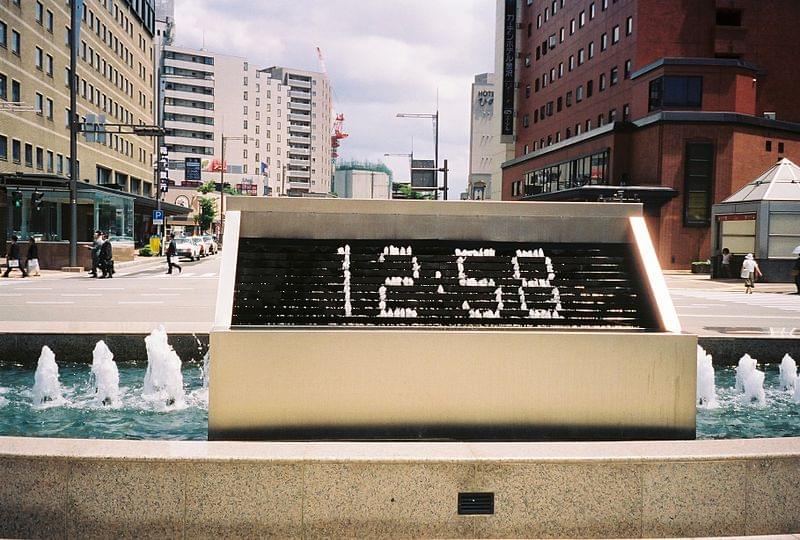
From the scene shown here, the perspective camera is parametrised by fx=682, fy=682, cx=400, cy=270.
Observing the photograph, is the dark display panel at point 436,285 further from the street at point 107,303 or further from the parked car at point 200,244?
the parked car at point 200,244

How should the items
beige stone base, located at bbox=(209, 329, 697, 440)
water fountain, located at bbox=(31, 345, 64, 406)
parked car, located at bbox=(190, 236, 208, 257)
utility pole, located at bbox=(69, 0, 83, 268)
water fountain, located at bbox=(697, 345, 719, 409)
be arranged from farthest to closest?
parked car, located at bbox=(190, 236, 208, 257) → utility pole, located at bbox=(69, 0, 83, 268) → water fountain, located at bbox=(697, 345, 719, 409) → water fountain, located at bbox=(31, 345, 64, 406) → beige stone base, located at bbox=(209, 329, 697, 440)

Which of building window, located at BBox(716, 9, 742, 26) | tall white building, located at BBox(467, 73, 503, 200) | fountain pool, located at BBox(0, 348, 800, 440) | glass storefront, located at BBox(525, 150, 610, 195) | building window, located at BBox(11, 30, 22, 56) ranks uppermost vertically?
tall white building, located at BBox(467, 73, 503, 200)

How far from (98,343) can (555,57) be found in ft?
214

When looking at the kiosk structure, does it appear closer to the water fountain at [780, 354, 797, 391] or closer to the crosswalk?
the water fountain at [780, 354, 797, 391]

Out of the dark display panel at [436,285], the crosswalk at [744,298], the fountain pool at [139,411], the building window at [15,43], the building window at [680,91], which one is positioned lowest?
the fountain pool at [139,411]

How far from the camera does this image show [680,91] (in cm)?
4494

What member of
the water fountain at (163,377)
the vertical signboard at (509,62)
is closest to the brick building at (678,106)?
the vertical signboard at (509,62)

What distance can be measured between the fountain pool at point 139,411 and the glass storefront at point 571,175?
44762mm

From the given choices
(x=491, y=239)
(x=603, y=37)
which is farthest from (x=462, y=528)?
(x=603, y=37)

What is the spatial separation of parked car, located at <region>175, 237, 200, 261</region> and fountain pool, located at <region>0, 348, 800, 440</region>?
133 feet

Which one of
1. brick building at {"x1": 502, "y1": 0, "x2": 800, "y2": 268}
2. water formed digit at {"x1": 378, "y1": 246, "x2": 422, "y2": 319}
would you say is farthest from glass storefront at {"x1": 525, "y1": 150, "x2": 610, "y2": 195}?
water formed digit at {"x1": 378, "y1": 246, "x2": 422, "y2": 319}

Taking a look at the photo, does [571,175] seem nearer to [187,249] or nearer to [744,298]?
[187,249]

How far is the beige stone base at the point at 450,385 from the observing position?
18.3ft

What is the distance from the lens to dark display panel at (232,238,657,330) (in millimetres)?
6258
